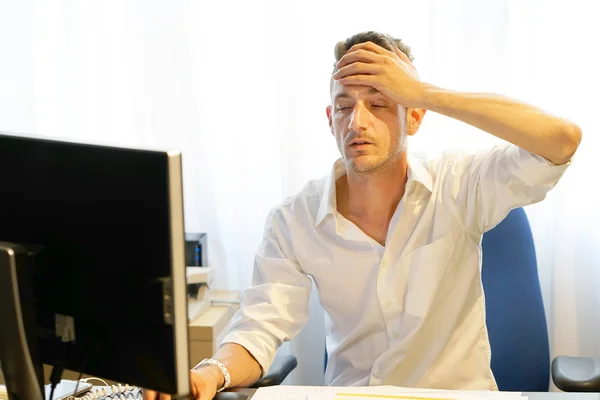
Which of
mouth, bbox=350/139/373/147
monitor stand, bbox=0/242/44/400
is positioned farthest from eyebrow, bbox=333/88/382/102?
monitor stand, bbox=0/242/44/400

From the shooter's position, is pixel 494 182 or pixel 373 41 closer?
pixel 494 182

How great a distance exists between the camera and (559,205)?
2.43 metres

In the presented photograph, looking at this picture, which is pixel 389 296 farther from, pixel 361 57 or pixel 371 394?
pixel 361 57

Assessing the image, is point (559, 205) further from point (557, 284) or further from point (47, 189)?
point (47, 189)

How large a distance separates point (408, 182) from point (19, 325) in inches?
36.8

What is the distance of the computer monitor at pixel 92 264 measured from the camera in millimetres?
1044

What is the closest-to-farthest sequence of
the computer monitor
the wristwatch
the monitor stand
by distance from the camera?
the computer monitor → the monitor stand → the wristwatch

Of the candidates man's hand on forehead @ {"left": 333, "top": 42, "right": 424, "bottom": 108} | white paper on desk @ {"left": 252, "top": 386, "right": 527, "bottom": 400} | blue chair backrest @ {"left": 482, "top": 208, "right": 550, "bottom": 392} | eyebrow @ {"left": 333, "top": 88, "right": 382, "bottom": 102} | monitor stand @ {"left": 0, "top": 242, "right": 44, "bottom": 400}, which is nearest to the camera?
monitor stand @ {"left": 0, "top": 242, "right": 44, "bottom": 400}

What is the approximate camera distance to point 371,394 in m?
1.49

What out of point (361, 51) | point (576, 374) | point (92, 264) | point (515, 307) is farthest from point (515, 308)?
point (92, 264)

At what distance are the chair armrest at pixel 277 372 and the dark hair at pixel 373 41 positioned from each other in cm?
72

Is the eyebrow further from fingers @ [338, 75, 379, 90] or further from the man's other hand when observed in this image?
the man's other hand

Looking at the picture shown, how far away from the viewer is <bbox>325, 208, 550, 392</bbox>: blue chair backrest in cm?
196

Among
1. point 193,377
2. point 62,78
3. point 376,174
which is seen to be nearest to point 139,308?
point 193,377
